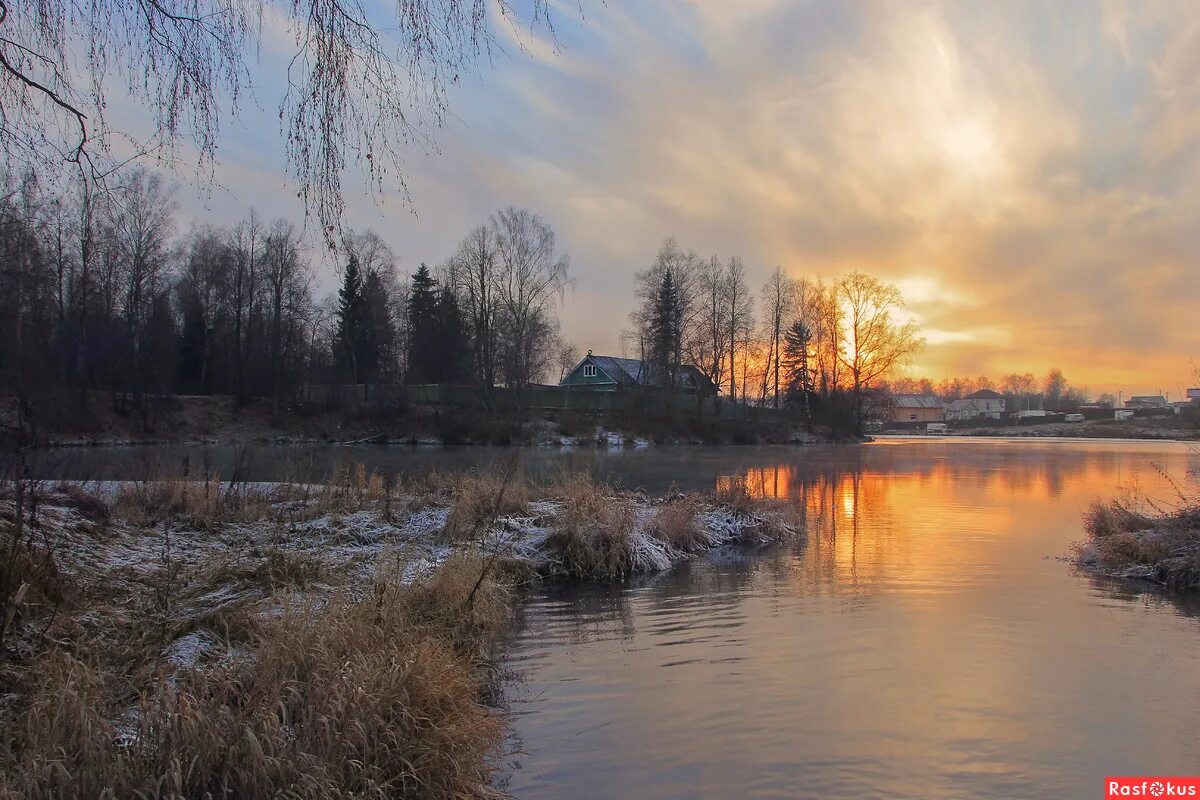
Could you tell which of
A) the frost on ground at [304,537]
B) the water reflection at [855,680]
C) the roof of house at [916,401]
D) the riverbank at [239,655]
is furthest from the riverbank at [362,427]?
the roof of house at [916,401]

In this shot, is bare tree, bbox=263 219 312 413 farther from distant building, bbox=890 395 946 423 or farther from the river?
distant building, bbox=890 395 946 423

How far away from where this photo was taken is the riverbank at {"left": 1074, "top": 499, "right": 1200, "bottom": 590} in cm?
1121

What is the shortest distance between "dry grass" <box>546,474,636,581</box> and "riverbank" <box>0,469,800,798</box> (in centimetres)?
62

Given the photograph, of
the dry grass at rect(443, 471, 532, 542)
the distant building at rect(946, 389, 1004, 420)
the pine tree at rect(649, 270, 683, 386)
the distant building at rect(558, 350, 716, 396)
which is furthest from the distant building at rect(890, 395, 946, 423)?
the dry grass at rect(443, 471, 532, 542)

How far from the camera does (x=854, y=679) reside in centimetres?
704

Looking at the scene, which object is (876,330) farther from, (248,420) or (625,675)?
(625,675)

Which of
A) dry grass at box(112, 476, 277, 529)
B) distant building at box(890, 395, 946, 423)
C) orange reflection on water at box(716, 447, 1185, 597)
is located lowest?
orange reflection on water at box(716, 447, 1185, 597)

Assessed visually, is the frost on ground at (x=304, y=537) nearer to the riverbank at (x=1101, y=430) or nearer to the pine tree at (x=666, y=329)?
the pine tree at (x=666, y=329)

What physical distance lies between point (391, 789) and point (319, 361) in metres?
59.5

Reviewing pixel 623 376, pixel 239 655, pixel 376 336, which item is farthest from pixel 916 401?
Answer: pixel 239 655

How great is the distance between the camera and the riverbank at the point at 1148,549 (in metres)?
11.2

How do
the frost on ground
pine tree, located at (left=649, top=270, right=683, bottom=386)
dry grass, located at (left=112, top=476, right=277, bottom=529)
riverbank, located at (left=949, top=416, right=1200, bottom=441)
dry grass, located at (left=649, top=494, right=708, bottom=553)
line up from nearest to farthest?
1. the frost on ground
2. dry grass, located at (left=112, top=476, right=277, bottom=529)
3. dry grass, located at (left=649, top=494, right=708, bottom=553)
4. pine tree, located at (left=649, top=270, right=683, bottom=386)
5. riverbank, located at (left=949, top=416, right=1200, bottom=441)

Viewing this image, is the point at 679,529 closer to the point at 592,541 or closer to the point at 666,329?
the point at 592,541

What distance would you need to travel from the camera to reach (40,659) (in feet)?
15.1
